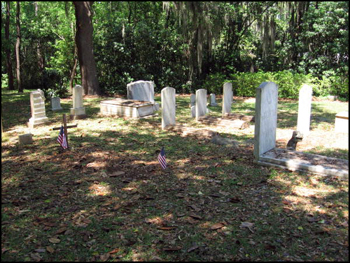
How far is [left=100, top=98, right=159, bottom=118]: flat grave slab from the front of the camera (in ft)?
37.8

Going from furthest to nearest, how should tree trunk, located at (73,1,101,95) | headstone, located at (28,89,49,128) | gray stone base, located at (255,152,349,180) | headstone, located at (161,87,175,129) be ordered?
tree trunk, located at (73,1,101,95)
headstone, located at (28,89,49,128)
headstone, located at (161,87,175,129)
gray stone base, located at (255,152,349,180)

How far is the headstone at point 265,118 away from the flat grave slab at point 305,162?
0.55ft

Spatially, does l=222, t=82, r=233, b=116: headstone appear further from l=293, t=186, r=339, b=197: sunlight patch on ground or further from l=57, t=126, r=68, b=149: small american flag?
l=293, t=186, r=339, b=197: sunlight patch on ground

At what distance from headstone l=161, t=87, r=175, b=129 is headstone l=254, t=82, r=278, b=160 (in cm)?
371

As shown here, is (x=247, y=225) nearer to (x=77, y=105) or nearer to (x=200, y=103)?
(x=200, y=103)

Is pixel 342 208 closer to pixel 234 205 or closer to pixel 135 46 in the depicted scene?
pixel 234 205

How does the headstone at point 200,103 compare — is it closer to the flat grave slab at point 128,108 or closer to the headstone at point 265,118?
the flat grave slab at point 128,108

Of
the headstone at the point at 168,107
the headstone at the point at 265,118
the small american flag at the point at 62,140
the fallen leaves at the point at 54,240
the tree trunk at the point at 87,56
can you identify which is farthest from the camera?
the tree trunk at the point at 87,56

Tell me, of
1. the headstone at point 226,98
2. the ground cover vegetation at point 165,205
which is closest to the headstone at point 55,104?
the ground cover vegetation at point 165,205

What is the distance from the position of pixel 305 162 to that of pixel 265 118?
3.76ft

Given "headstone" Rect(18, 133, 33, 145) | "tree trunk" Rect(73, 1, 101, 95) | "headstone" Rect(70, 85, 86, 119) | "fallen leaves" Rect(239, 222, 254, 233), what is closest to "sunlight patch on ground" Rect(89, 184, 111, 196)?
"fallen leaves" Rect(239, 222, 254, 233)

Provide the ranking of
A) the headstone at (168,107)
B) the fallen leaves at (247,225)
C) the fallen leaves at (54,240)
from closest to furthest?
1. the fallen leaves at (54,240)
2. the fallen leaves at (247,225)
3. the headstone at (168,107)

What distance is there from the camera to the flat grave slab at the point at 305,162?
5.55m

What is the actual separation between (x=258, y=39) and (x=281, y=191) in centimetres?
1763
